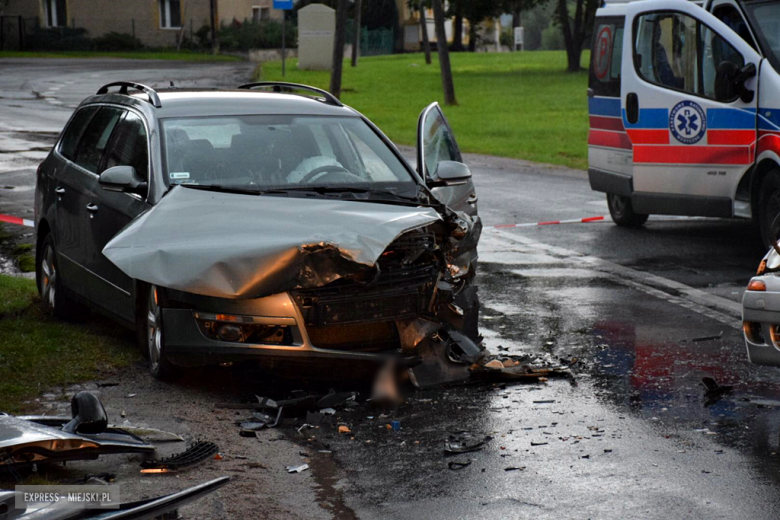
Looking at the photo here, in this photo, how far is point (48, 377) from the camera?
6.79 metres

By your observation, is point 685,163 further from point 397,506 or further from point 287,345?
point 397,506

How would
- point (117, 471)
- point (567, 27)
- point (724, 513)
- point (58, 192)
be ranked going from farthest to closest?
point (567, 27), point (58, 192), point (117, 471), point (724, 513)

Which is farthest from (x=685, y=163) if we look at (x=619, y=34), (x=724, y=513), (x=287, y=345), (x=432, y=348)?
(x=724, y=513)

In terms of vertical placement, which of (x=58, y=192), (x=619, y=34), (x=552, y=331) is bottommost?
(x=552, y=331)

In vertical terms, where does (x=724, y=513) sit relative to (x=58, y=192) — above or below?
below

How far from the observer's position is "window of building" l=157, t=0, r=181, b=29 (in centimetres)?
6169

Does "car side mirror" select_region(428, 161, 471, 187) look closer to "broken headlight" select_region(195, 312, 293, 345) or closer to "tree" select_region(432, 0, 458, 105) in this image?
"broken headlight" select_region(195, 312, 293, 345)

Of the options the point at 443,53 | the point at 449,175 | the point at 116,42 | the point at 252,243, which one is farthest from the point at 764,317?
the point at 116,42

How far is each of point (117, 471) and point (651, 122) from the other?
26.8 feet

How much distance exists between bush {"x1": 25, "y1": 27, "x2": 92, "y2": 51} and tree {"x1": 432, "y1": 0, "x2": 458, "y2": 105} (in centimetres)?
2823

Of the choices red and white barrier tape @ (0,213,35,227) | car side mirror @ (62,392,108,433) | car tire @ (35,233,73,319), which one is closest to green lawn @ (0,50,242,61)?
red and white barrier tape @ (0,213,35,227)

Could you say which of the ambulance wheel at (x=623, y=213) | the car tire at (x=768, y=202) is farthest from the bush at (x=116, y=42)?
the car tire at (x=768, y=202)

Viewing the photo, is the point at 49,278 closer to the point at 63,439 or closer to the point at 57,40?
the point at 63,439

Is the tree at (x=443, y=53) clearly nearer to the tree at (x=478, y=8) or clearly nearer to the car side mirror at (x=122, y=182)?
the tree at (x=478, y=8)
